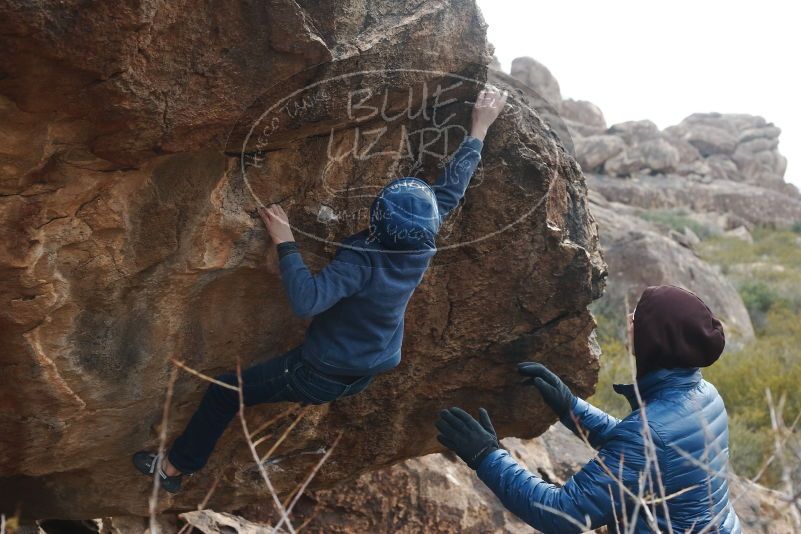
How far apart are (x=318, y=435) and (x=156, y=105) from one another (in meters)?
1.98

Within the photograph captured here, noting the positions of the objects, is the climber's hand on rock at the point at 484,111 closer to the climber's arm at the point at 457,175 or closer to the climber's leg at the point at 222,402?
the climber's arm at the point at 457,175

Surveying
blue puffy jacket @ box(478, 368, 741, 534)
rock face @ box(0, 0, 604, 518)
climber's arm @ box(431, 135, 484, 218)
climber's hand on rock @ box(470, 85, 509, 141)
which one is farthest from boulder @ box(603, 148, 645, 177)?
blue puffy jacket @ box(478, 368, 741, 534)

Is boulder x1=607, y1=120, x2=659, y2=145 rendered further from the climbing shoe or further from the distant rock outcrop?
the climbing shoe

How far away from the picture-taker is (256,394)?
316 centimetres

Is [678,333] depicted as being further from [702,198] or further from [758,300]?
[702,198]

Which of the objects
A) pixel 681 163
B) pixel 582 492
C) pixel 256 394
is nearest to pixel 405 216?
pixel 256 394

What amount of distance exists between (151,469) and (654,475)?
2.12m

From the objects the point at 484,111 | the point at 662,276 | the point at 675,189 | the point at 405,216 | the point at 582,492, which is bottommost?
the point at 662,276

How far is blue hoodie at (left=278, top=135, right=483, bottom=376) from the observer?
2.77 m

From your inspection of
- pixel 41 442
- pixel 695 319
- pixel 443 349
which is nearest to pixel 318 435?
pixel 443 349

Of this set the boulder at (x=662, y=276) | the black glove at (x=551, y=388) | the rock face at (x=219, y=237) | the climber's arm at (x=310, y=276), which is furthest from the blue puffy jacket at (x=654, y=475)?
the boulder at (x=662, y=276)

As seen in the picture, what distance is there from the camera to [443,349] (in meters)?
3.74

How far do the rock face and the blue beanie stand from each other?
387mm

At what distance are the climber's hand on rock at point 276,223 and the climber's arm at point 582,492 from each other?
48.6 inches
